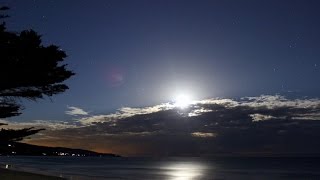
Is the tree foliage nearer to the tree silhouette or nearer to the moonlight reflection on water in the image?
the tree silhouette

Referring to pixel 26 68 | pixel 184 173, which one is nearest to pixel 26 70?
pixel 26 68

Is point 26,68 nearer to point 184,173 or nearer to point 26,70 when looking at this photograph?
point 26,70

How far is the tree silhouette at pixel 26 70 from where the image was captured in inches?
568

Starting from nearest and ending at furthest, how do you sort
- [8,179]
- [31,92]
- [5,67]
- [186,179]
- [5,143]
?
[5,67] < [5,143] < [31,92] < [8,179] < [186,179]

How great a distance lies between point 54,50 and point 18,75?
160 centimetres

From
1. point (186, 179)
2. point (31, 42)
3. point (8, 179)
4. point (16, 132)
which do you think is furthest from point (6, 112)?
point (186, 179)

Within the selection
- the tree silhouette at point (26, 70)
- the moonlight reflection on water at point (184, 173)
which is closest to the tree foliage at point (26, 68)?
the tree silhouette at point (26, 70)

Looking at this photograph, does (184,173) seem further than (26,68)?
Yes

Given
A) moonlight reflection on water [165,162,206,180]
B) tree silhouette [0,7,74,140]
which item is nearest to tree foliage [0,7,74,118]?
tree silhouette [0,7,74,140]

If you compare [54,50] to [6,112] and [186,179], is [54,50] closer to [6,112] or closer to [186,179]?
[6,112]

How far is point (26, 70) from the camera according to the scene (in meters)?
14.8

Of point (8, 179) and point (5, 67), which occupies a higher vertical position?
point (5, 67)

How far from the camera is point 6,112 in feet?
50.9

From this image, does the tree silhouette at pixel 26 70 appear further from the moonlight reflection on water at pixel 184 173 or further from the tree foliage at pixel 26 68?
the moonlight reflection on water at pixel 184 173
